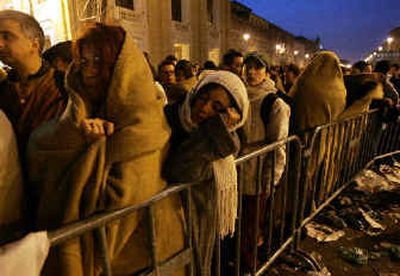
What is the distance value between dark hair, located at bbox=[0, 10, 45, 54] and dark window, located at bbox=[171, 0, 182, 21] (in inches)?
665

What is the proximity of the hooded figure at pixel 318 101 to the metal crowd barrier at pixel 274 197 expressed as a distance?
25 mm

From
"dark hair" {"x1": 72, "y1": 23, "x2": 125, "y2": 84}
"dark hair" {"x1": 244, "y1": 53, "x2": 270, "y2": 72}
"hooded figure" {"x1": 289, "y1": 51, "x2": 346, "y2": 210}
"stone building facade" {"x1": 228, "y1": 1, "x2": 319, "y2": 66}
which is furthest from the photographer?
"stone building facade" {"x1": 228, "y1": 1, "x2": 319, "y2": 66}

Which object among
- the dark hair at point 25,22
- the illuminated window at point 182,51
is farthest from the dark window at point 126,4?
the dark hair at point 25,22

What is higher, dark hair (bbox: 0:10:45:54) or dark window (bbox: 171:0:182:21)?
dark window (bbox: 171:0:182:21)

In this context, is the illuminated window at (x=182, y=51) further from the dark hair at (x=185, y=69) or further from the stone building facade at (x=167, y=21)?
the dark hair at (x=185, y=69)

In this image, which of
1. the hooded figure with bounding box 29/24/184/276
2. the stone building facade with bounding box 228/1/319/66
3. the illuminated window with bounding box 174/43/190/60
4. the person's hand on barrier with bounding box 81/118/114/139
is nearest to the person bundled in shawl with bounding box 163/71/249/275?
the hooded figure with bounding box 29/24/184/276

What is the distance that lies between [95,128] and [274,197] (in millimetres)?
2393

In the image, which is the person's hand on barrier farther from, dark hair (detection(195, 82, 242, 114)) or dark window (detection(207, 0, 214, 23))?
dark window (detection(207, 0, 214, 23))

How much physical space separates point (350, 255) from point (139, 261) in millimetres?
2563

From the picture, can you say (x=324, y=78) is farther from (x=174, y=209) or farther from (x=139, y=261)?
(x=139, y=261)

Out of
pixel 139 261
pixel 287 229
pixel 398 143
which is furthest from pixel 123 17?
pixel 139 261

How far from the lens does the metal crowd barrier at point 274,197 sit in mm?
1565

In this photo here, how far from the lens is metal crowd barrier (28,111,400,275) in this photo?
1565 millimetres

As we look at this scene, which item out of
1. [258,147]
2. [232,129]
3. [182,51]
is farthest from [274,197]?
[182,51]
